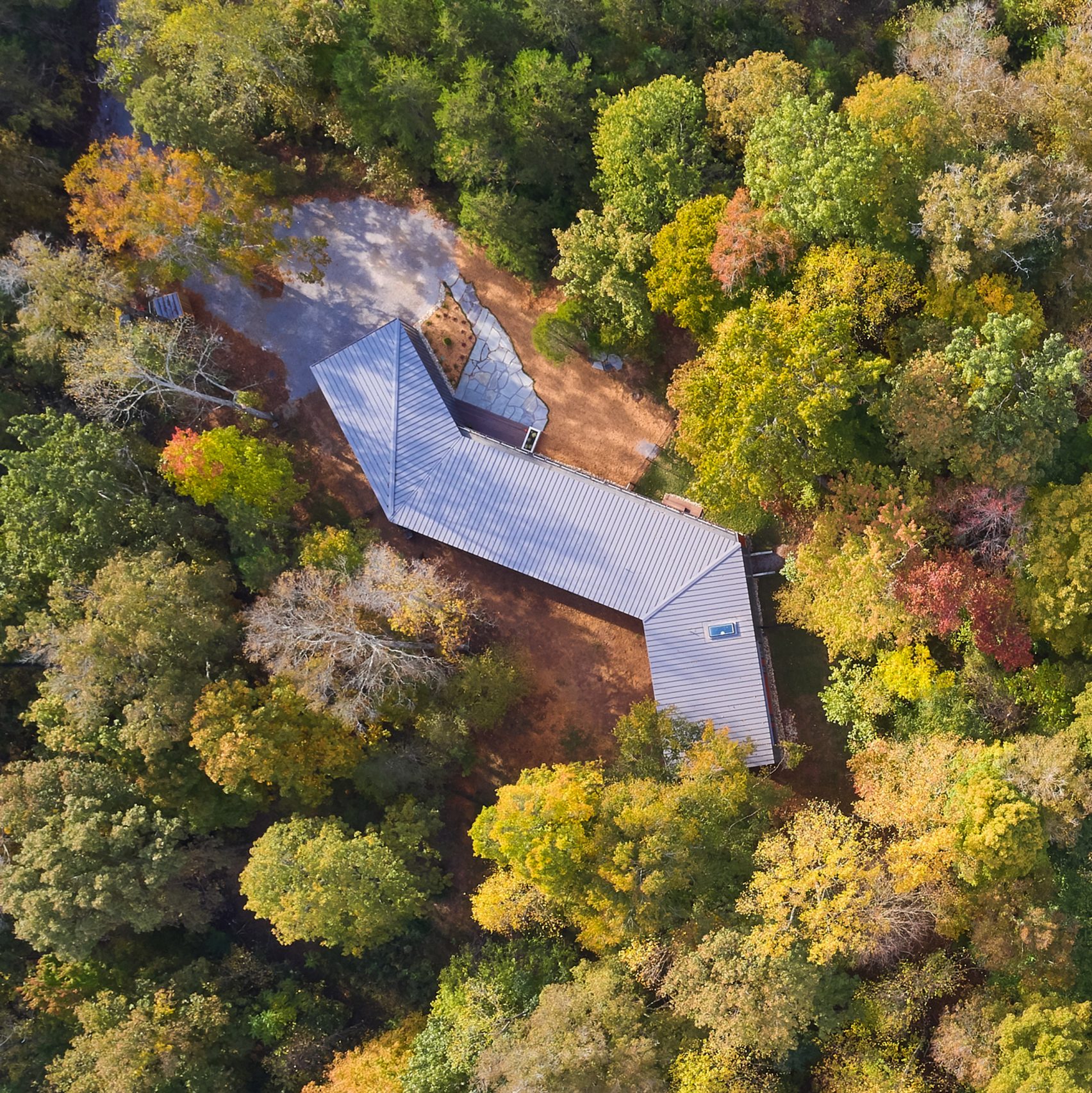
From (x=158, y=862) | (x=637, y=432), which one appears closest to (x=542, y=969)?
(x=158, y=862)

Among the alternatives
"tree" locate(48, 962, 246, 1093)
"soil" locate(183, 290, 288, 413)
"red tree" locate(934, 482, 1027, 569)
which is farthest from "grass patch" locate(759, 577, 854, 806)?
"tree" locate(48, 962, 246, 1093)

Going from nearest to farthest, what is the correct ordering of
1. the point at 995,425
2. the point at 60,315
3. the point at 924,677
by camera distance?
the point at 995,425 < the point at 924,677 < the point at 60,315

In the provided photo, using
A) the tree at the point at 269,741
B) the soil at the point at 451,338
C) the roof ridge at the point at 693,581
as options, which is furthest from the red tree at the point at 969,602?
the tree at the point at 269,741

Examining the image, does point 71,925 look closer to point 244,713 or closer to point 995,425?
point 244,713

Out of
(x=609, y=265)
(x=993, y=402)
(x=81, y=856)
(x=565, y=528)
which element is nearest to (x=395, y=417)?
(x=565, y=528)

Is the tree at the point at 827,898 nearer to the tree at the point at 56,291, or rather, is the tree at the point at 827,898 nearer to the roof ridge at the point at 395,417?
the roof ridge at the point at 395,417

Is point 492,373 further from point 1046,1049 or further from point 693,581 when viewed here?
point 1046,1049
